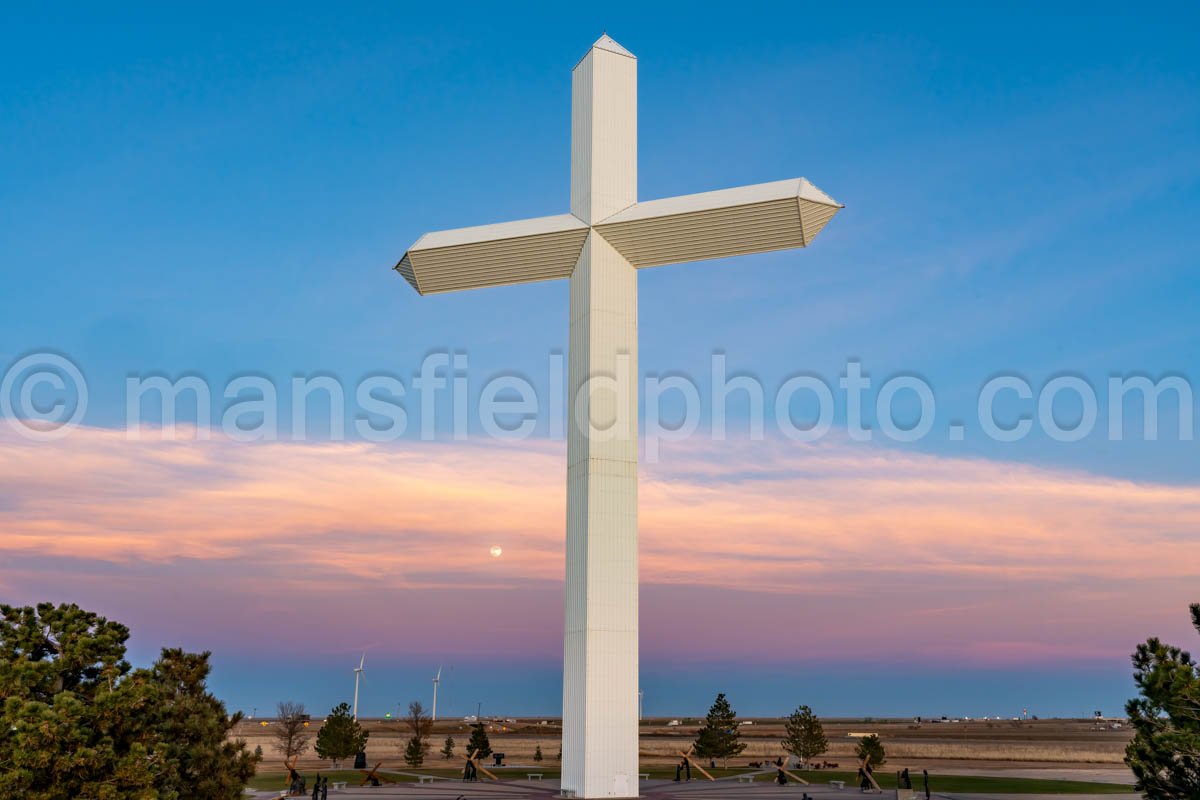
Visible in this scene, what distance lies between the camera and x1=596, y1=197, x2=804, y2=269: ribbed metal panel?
97.0ft

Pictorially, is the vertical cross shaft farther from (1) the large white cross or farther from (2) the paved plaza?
(2) the paved plaza

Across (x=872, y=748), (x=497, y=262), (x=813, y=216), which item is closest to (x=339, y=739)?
(x=872, y=748)

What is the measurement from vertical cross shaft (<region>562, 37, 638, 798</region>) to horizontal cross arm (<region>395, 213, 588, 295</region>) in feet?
1.91

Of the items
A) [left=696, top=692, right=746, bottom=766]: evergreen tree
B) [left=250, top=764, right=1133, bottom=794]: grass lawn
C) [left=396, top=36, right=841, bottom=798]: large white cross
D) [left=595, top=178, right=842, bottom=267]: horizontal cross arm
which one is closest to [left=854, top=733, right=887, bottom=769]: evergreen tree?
[left=250, top=764, right=1133, bottom=794]: grass lawn

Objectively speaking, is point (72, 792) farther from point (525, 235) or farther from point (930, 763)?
point (930, 763)

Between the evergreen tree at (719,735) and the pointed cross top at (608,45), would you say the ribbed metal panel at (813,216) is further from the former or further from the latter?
the evergreen tree at (719,735)

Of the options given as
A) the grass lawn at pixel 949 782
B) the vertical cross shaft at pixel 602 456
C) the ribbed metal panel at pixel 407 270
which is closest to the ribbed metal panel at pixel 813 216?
the vertical cross shaft at pixel 602 456

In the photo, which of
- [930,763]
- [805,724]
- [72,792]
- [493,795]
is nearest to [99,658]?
[72,792]

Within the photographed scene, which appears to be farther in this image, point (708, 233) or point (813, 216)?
point (708, 233)

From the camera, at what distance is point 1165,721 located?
20.0m

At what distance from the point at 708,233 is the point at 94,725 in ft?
68.7

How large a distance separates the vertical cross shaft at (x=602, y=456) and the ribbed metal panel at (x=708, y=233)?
30.0 inches

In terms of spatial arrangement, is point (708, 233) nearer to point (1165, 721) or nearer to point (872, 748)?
point (1165, 721)

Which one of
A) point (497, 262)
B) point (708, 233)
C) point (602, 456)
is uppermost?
point (708, 233)
